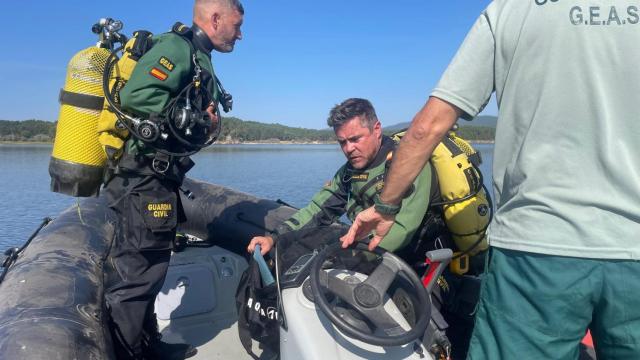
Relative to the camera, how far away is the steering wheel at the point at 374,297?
1625 mm

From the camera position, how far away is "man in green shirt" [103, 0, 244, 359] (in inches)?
101

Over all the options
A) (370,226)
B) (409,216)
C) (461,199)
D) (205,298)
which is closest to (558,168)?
(370,226)

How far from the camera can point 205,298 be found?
149 inches

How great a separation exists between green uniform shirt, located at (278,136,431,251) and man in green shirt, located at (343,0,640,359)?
109cm

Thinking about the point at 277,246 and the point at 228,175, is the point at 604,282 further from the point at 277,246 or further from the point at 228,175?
the point at 228,175

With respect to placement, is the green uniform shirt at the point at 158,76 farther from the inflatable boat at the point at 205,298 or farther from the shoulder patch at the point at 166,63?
the inflatable boat at the point at 205,298

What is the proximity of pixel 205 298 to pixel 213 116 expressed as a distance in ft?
5.27

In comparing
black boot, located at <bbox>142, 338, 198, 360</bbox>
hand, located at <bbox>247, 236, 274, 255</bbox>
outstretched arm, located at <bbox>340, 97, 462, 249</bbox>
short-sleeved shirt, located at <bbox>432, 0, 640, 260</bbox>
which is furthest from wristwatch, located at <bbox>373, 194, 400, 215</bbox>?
black boot, located at <bbox>142, 338, 198, 360</bbox>

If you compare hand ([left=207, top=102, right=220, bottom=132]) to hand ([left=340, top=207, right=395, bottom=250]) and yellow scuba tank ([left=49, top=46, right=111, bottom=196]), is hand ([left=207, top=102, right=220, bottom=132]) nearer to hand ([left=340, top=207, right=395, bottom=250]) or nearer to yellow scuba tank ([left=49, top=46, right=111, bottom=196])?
yellow scuba tank ([left=49, top=46, right=111, bottom=196])

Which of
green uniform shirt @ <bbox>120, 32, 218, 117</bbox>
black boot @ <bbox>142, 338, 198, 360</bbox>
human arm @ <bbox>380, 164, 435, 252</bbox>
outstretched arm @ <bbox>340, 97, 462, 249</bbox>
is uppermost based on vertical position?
green uniform shirt @ <bbox>120, 32, 218, 117</bbox>

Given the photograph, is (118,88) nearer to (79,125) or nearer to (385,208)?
(79,125)

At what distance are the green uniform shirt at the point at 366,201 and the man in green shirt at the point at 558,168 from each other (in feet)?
3.59

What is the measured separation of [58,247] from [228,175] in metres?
10.5

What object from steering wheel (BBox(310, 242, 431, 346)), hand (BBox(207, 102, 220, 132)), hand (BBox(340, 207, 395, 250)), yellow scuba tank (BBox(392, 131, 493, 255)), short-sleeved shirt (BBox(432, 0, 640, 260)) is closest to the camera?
short-sleeved shirt (BBox(432, 0, 640, 260))
